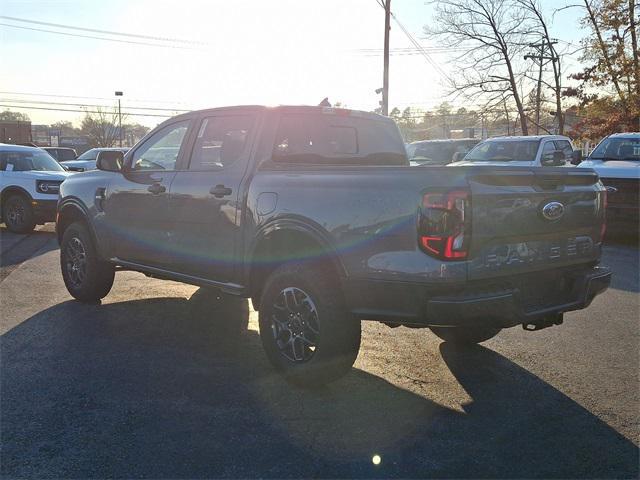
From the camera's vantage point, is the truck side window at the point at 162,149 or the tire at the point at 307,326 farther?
the truck side window at the point at 162,149

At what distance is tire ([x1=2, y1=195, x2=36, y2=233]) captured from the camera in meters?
12.0

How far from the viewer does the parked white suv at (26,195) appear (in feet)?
39.3

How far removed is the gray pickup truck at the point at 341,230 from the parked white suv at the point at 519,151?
333 inches

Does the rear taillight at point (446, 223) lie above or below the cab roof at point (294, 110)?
below

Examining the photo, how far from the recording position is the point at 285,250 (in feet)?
14.0

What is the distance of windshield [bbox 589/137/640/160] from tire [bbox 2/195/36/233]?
1133 cm

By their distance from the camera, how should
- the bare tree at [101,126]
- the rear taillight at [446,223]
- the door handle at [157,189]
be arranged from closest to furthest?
the rear taillight at [446,223]
the door handle at [157,189]
the bare tree at [101,126]

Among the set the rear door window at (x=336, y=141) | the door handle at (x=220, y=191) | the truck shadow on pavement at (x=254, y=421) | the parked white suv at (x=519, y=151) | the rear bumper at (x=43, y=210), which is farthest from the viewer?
the parked white suv at (x=519, y=151)

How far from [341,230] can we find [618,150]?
983cm

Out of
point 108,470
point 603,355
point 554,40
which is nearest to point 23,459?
point 108,470

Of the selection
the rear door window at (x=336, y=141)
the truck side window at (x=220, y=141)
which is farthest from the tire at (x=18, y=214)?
the rear door window at (x=336, y=141)

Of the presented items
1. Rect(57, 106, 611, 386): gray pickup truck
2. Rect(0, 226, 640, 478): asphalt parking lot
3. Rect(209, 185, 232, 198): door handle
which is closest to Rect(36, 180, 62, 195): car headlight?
Rect(0, 226, 640, 478): asphalt parking lot

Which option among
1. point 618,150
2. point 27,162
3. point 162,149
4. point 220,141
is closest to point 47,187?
point 27,162

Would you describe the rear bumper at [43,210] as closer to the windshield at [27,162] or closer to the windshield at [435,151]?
the windshield at [27,162]
